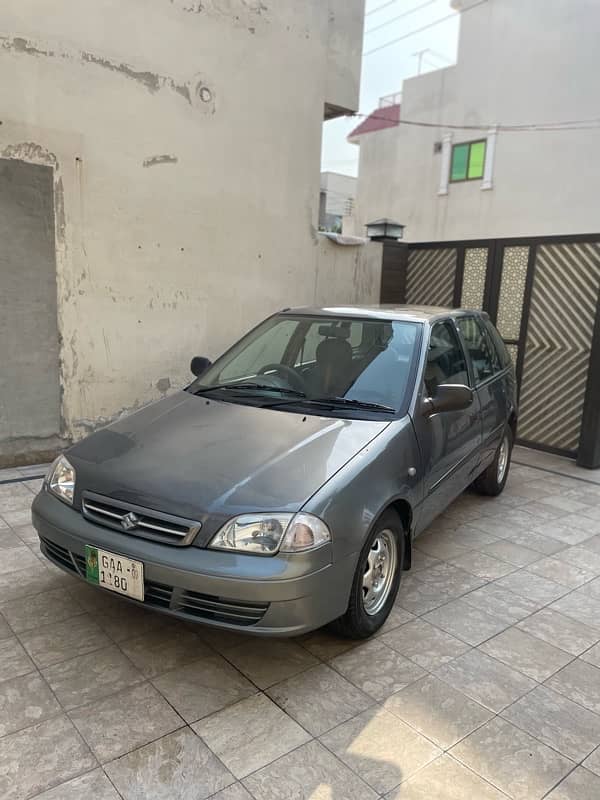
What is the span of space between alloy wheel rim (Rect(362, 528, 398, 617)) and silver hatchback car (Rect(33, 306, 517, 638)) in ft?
0.03

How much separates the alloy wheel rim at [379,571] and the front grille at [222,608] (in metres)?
0.64

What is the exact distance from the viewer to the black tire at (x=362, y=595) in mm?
2709

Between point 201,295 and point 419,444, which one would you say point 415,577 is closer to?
point 419,444

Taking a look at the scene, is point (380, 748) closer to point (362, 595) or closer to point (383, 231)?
point (362, 595)

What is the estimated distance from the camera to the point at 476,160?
53.5 feet

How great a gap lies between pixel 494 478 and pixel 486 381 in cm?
100

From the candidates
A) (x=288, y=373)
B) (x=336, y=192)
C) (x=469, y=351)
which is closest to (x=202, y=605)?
(x=288, y=373)

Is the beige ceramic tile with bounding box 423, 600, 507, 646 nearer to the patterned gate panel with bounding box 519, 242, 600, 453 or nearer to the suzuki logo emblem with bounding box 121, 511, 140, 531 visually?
the suzuki logo emblem with bounding box 121, 511, 140, 531

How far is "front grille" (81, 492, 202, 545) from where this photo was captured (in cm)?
246

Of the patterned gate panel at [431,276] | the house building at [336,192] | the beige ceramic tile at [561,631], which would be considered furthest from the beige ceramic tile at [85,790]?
the house building at [336,192]

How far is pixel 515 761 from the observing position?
7.36 feet

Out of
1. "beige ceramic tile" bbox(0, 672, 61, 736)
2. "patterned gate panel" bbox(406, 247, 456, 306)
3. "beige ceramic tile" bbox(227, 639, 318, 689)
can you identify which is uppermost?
"patterned gate panel" bbox(406, 247, 456, 306)

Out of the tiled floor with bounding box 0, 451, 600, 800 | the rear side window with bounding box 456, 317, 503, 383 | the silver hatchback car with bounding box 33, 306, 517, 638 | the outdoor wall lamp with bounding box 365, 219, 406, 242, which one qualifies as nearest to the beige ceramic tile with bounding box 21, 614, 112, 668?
the tiled floor with bounding box 0, 451, 600, 800

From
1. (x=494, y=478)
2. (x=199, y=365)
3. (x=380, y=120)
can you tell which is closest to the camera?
(x=199, y=365)
